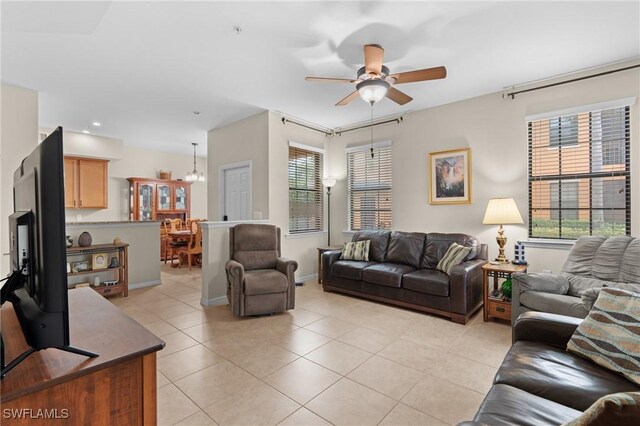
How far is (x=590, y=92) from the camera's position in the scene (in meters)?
3.40

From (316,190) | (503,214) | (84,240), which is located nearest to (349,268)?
(316,190)

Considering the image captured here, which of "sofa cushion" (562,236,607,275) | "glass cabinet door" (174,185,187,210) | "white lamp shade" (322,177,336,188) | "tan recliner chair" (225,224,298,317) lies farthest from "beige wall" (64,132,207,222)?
"sofa cushion" (562,236,607,275)

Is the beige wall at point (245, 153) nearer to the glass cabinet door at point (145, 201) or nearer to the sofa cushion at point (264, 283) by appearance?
the sofa cushion at point (264, 283)

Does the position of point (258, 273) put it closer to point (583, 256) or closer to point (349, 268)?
point (349, 268)

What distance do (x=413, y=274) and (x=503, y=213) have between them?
1249 mm

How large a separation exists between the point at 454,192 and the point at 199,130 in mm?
4722

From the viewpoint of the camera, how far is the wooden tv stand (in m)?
0.81

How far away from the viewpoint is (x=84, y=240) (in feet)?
13.8

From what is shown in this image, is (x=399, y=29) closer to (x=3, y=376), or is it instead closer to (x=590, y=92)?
(x=590, y=92)

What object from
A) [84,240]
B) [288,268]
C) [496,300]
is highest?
[84,240]

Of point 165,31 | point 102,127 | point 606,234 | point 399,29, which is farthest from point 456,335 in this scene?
point 102,127

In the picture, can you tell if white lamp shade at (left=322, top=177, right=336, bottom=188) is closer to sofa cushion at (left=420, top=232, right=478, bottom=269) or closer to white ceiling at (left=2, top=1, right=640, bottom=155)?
white ceiling at (left=2, top=1, right=640, bottom=155)

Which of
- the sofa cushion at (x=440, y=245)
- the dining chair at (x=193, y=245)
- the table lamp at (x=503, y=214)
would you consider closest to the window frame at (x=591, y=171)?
the table lamp at (x=503, y=214)

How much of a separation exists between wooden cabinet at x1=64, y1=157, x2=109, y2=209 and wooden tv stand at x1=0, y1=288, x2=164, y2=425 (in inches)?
252
